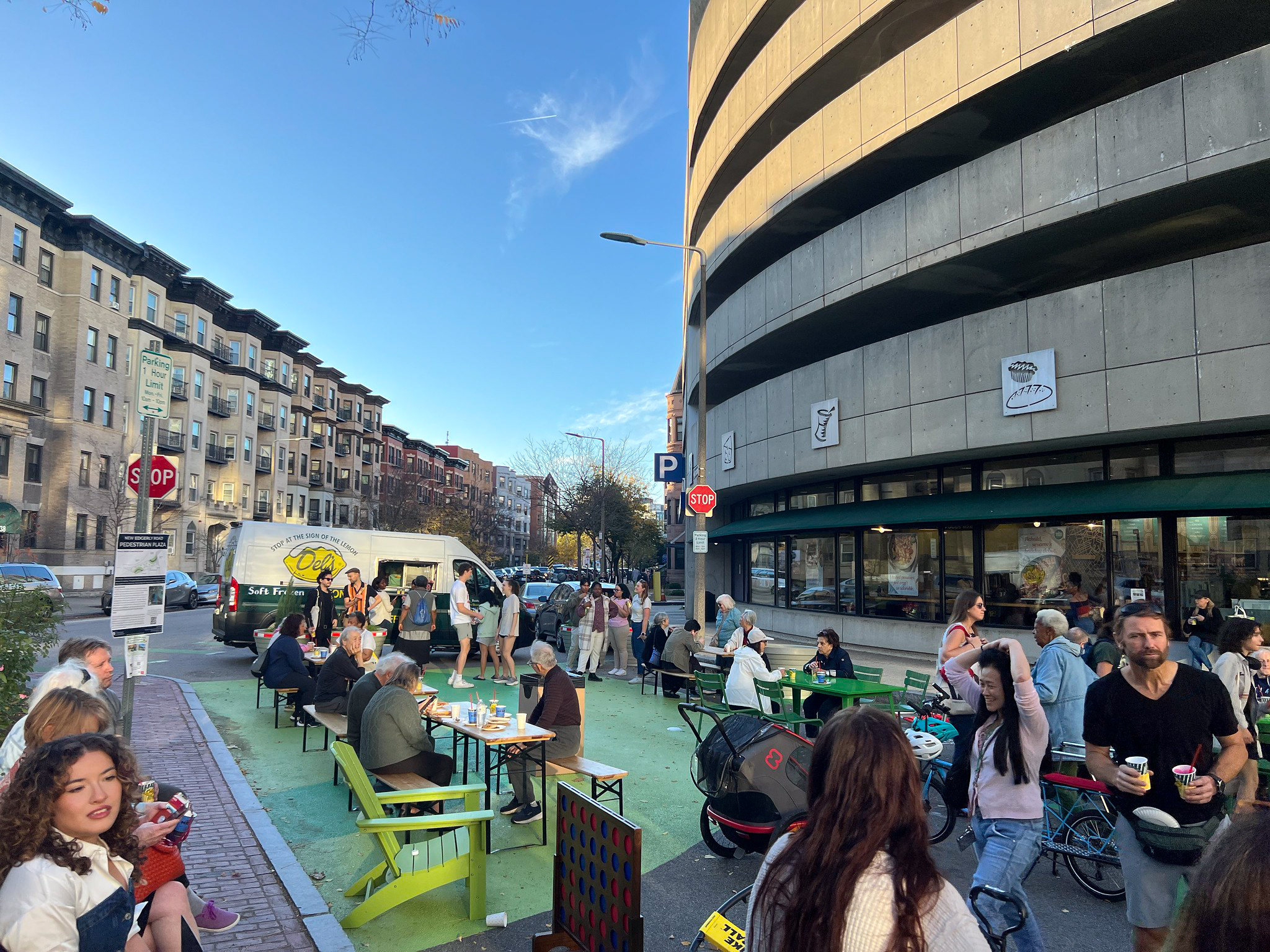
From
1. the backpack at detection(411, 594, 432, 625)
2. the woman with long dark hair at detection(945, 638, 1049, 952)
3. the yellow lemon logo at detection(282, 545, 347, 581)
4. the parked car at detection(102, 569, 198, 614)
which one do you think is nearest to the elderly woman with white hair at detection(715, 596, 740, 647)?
the backpack at detection(411, 594, 432, 625)

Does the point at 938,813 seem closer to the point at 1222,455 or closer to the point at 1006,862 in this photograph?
the point at 1006,862

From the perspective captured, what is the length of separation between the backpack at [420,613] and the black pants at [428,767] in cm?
821

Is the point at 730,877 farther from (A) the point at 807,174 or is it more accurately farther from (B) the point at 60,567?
(B) the point at 60,567

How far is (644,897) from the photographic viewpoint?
573 centimetres

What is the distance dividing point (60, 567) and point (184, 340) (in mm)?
16167

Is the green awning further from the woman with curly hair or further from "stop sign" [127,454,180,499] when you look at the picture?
the woman with curly hair

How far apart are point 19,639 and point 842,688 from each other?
8.86 metres

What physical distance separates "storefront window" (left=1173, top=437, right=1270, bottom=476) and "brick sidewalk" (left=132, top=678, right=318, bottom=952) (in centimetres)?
1497

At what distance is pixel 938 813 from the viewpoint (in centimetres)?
747

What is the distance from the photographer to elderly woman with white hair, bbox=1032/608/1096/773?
685 cm

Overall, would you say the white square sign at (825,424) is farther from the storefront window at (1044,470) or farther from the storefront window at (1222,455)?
the storefront window at (1222,455)

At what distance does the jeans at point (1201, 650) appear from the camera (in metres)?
11.1

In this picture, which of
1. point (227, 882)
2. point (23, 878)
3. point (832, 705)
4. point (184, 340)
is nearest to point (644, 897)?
point (227, 882)

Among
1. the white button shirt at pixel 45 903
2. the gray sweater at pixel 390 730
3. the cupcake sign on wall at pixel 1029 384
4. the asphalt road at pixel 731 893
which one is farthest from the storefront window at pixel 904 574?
the white button shirt at pixel 45 903
